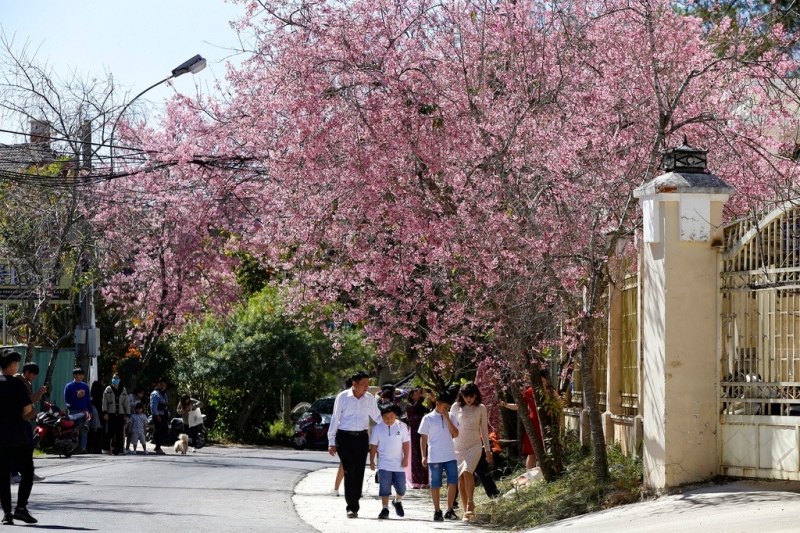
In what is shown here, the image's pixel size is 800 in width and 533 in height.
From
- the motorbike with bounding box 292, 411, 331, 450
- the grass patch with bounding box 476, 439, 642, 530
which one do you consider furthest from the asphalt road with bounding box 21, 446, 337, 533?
the motorbike with bounding box 292, 411, 331, 450

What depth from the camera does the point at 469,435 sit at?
14.5 metres

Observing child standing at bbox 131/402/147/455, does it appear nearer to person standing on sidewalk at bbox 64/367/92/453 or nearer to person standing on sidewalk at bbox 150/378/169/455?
person standing on sidewalk at bbox 150/378/169/455

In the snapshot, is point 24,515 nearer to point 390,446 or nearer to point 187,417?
point 390,446

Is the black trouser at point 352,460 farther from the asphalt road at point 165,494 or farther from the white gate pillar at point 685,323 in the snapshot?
the white gate pillar at point 685,323

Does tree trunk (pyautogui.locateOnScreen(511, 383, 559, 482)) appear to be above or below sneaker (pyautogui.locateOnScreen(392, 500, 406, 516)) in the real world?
above

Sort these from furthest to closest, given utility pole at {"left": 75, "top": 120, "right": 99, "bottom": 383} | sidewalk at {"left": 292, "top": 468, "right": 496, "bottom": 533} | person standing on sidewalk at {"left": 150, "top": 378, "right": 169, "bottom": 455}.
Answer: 1. person standing on sidewalk at {"left": 150, "top": 378, "right": 169, "bottom": 455}
2. utility pole at {"left": 75, "top": 120, "right": 99, "bottom": 383}
3. sidewalk at {"left": 292, "top": 468, "right": 496, "bottom": 533}

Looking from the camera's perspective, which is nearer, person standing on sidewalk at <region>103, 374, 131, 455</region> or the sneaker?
the sneaker

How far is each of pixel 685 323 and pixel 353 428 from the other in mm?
4537

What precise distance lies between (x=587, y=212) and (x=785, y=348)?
3286 millimetres

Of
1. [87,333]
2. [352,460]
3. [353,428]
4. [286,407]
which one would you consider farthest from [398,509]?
[286,407]

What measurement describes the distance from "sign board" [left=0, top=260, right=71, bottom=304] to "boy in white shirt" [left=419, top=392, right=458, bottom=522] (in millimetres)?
15516

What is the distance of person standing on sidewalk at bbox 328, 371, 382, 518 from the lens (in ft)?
46.6

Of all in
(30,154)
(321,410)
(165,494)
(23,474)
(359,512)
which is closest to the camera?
(23,474)

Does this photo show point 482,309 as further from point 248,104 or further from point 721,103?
point 248,104
